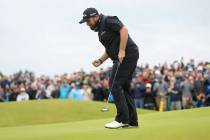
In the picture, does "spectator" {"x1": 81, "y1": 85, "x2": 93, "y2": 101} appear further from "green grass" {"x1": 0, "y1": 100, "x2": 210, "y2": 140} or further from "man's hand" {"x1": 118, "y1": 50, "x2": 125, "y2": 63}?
"man's hand" {"x1": 118, "y1": 50, "x2": 125, "y2": 63}

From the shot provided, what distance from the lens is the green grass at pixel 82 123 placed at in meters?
9.94

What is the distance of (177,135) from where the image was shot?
9.67 m

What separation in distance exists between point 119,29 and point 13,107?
10316 millimetres

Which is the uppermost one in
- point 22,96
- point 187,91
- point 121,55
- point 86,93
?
point 121,55

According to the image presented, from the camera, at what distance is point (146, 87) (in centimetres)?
2705

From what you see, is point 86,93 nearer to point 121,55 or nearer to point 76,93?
point 76,93

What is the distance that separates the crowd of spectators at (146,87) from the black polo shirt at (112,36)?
13.9 m

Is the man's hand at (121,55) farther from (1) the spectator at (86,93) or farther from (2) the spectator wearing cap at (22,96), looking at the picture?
(1) the spectator at (86,93)

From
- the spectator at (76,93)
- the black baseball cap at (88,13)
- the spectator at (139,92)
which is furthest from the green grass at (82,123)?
the spectator at (76,93)

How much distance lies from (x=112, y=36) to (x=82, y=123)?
3949 millimetres

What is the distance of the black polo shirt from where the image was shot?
36.3 ft

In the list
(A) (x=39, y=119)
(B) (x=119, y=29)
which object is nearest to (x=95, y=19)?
(B) (x=119, y=29)

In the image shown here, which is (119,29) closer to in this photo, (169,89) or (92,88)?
(169,89)

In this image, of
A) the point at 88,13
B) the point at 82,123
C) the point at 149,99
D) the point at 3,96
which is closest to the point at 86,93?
the point at 149,99
